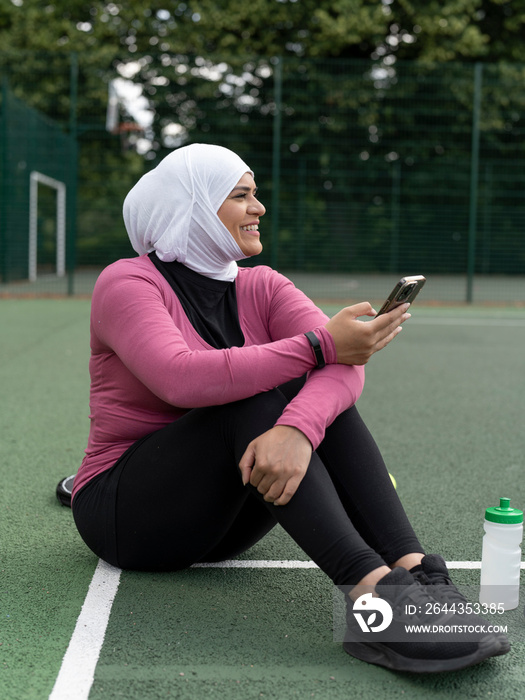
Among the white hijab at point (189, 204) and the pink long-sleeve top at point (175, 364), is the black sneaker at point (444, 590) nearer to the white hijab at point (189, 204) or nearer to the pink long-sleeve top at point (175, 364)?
the pink long-sleeve top at point (175, 364)

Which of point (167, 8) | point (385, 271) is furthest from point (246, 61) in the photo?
point (167, 8)

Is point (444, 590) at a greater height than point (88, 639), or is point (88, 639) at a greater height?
point (444, 590)

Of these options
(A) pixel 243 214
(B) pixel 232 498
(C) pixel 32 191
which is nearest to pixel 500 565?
(B) pixel 232 498

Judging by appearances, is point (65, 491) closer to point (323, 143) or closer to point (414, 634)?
point (414, 634)

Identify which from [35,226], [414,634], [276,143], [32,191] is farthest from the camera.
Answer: [35,226]

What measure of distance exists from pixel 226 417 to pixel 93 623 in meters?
0.56

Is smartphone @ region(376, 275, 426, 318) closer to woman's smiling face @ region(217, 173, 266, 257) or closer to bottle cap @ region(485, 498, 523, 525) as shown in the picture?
woman's smiling face @ region(217, 173, 266, 257)

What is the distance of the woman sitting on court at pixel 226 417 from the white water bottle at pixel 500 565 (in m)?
0.27

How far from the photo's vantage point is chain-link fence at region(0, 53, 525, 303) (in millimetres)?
11859

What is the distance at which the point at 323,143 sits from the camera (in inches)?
543

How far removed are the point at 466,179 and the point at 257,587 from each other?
450 inches

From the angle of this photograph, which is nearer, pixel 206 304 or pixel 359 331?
pixel 359 331

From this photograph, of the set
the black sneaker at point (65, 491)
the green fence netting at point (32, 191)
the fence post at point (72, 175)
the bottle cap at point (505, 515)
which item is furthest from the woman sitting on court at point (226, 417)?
the green fence netting at point (32, 191)

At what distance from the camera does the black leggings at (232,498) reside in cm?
181
